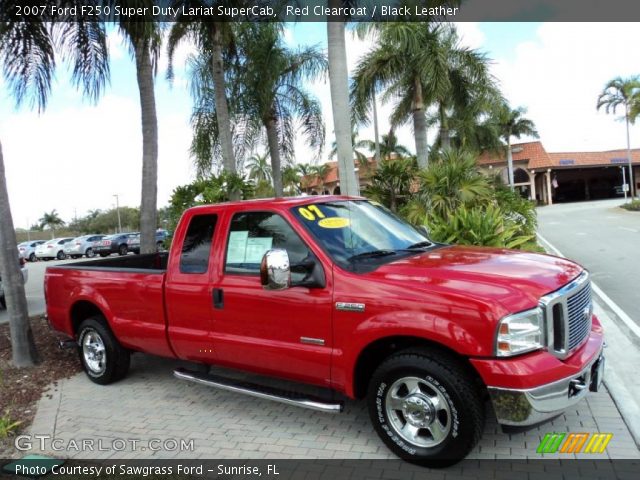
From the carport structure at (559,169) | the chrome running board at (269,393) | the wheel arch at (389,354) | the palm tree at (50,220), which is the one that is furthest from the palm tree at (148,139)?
the palm tree at (50,220)

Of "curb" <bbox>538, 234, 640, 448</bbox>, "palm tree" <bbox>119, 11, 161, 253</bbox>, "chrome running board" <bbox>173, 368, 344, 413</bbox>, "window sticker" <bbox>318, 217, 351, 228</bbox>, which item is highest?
"palm tree" <bbox>119, 11, 161, 253</bbox>

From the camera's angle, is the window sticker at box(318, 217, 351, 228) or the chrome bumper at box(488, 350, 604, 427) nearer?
the chrome bumper at box(488, 350, 604, 427)

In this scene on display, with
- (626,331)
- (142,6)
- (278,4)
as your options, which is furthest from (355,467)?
(278,4)

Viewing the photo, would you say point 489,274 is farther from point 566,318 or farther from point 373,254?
point 373,254

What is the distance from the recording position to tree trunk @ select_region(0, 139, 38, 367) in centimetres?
645

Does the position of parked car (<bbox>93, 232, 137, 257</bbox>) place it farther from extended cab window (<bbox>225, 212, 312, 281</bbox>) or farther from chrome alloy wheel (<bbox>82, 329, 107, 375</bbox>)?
extended cab window (<bbox>225, 212, 312, 281</bbox>)

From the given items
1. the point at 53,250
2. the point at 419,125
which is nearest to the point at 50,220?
the point at 53,250

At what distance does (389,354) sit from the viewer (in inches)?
151

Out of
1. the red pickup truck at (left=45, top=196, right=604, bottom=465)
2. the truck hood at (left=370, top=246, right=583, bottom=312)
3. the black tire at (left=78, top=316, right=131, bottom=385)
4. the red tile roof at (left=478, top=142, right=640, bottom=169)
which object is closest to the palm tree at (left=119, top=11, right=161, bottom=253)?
the black tire at (left=78, top=316, right=131, bottom=385)

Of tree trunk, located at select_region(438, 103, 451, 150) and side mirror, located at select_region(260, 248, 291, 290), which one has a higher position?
tree trunk, located at select_region(438, 103, 451, 150)

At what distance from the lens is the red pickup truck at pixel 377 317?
326cm

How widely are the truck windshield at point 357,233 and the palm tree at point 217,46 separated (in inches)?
280

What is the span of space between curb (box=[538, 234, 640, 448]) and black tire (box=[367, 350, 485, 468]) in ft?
4.46

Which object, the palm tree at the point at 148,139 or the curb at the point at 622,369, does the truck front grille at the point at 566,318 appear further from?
the palm tree at the point at 148,139
